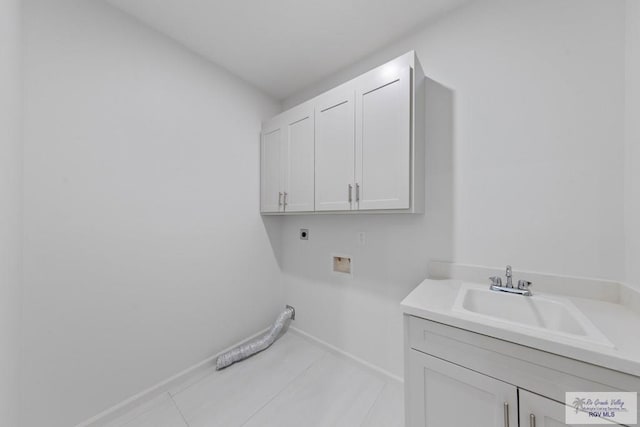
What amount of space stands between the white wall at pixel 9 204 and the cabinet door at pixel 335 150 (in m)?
1.47

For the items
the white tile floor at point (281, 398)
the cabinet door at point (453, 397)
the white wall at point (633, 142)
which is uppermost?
the white wall at point (633, 142)

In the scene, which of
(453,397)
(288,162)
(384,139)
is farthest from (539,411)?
(288,162)

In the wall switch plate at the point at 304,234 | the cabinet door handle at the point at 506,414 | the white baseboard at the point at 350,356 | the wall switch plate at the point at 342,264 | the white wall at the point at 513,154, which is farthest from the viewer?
the wall switch plate at the point at 304,234

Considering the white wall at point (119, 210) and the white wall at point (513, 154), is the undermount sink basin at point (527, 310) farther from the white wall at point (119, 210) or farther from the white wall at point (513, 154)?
the white wall at point (119, 210)

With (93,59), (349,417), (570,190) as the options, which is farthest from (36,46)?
(570,190)

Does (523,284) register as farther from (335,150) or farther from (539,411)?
(335,150)

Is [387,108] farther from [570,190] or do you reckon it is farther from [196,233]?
[196,233]

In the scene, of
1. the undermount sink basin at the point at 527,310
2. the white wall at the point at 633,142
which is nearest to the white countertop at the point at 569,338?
the undermount sink basin at the point at 527,310

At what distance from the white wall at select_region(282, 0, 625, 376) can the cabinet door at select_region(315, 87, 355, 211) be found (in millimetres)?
372

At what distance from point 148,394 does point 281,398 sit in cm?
90

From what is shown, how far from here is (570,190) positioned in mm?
1121

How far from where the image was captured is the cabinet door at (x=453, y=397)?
83cm

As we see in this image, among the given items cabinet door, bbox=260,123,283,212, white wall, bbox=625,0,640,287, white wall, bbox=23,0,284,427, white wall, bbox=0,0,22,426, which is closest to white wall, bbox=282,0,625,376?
white wall, bbox=625,0,640,287

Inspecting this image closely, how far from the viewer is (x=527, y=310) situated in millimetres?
1096
